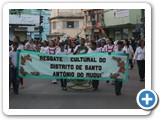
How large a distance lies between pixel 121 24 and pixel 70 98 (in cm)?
2597

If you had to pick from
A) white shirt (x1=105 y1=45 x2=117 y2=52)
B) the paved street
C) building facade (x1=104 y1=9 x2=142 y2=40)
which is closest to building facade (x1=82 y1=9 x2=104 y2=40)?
building facade (x1=104 y1=9 x2=142 y2=40)

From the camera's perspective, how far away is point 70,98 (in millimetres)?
9000

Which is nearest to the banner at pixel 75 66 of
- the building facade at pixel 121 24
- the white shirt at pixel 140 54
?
the white shirt at pixel 140 54

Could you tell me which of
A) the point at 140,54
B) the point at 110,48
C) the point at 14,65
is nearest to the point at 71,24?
the point at 140,54

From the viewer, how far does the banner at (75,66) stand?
890 cm

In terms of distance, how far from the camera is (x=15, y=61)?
951 cm

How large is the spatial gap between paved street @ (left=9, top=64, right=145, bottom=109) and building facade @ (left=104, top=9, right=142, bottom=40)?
20530 millimetres

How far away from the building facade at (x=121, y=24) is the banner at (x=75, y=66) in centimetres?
2167

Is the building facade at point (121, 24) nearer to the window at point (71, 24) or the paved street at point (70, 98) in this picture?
the window at point (71, 24)

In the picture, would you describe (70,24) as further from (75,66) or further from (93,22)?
(75,66)

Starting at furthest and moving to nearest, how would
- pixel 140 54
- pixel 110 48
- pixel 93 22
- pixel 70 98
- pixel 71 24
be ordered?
pixel 71 24 → pixel 93 22 → pixel 140 54 → pixel 110 48 → pixel 70 98
